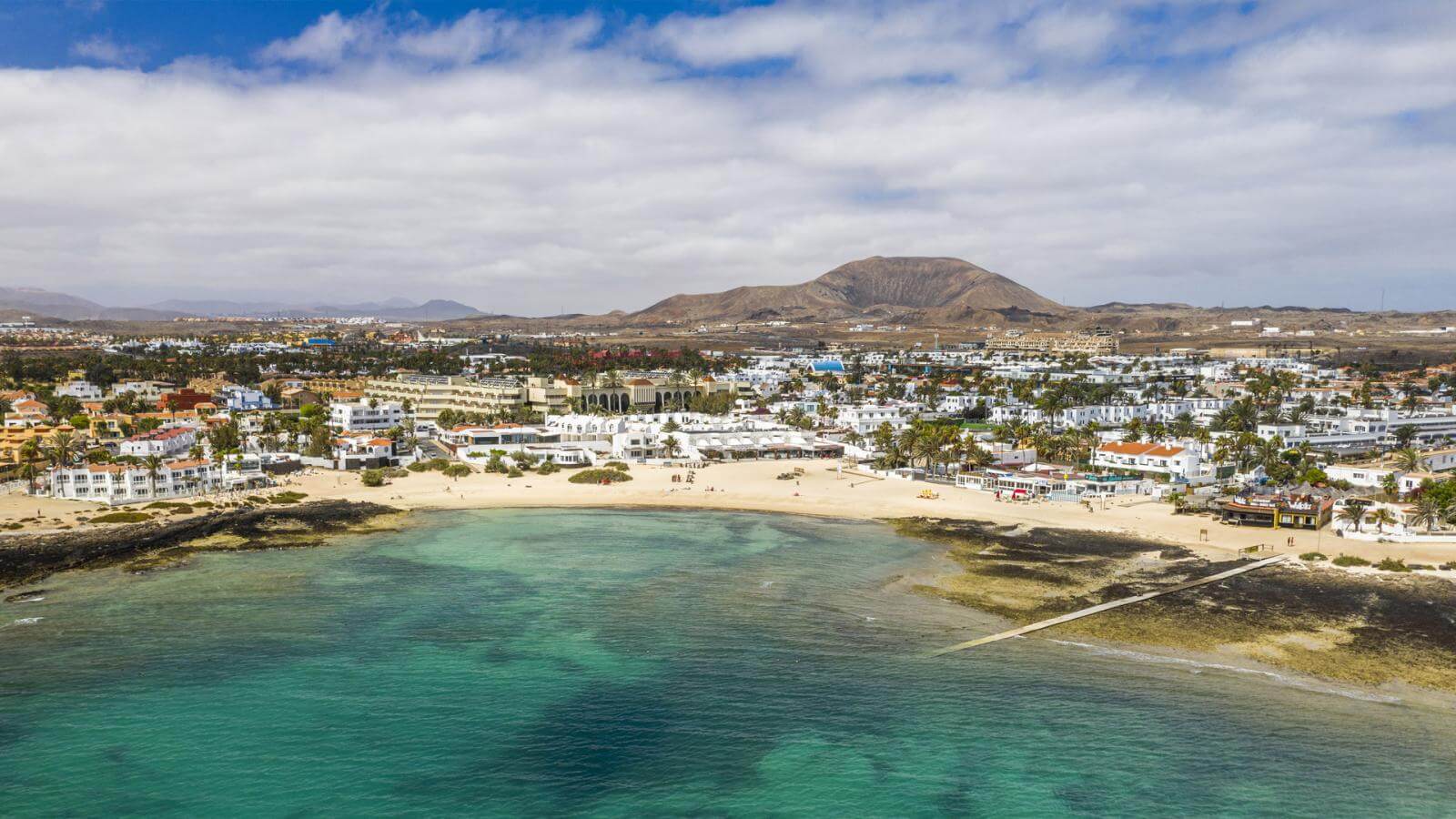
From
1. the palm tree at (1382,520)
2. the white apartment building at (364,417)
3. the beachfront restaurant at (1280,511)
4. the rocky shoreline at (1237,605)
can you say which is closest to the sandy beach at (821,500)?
the beachfront restaurant at (1280,511)

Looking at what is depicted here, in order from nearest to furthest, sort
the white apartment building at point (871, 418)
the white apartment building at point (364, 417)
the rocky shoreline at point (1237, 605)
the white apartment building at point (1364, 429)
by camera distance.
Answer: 1. the rocky shoreline at point (1237, 605)
2. the white apartment building at point (1364, 429)
3. the white apartment building at point (364, 417)
4. the white apartment building at point (871, 418)

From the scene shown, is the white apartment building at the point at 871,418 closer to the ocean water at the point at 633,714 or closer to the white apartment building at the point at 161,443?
the ocean water at the point at 633,714

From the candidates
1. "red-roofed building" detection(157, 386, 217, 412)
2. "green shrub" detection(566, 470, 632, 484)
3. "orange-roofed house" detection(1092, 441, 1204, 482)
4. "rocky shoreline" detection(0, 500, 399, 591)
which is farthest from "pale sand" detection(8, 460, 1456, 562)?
"red-roofed building" detection(157, 386, 217, 412)

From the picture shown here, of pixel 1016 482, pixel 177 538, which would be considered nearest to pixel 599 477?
pixel 177 538

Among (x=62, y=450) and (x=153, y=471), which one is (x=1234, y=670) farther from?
(x=62, y=450)

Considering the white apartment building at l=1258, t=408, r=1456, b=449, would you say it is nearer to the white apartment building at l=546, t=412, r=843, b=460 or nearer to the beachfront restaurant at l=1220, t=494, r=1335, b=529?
the beachfront restaurant at l=1220, t=494, r=1335, b=529

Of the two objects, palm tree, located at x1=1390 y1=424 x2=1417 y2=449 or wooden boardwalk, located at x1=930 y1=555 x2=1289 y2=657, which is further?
palm tree, located at x1=1390 y1=424 x2=1417 y2=449

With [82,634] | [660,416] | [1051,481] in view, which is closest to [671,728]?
[82,634]
